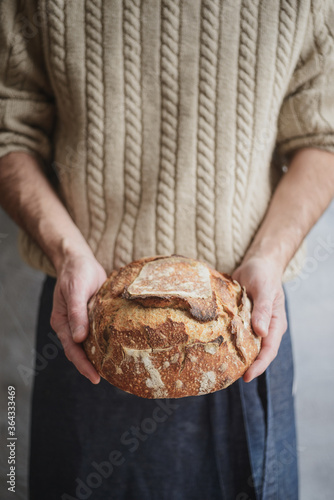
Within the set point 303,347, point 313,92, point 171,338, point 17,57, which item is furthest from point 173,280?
point 303,347

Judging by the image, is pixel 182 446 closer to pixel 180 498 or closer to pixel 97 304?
pixel 180 498

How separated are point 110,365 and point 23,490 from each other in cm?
143

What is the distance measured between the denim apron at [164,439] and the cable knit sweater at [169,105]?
1.00 feet

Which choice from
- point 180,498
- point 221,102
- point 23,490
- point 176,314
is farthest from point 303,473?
point 221,102

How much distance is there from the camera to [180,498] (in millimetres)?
1092

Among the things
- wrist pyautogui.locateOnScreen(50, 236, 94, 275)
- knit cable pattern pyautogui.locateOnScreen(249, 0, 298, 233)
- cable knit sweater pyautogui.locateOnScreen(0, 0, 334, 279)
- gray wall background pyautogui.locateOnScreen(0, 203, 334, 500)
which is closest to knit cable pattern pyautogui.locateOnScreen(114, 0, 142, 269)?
cable knit sweater pyautogui.locateOnScreen(0, 0, 334, 279)

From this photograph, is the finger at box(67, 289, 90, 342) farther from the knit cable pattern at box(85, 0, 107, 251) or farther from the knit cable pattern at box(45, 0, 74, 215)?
the knit cable pattern at box(45, 0, 74, 215)

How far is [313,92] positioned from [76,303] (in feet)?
2.45

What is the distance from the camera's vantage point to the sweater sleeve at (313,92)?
3.18ft

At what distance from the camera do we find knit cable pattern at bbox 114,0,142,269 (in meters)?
0.97

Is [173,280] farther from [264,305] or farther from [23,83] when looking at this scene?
[23,83]

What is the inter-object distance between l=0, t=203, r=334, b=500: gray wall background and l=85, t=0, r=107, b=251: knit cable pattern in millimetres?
809

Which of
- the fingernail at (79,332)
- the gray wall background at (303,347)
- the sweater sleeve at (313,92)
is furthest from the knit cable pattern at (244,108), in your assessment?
the gray wall background at (303,347)

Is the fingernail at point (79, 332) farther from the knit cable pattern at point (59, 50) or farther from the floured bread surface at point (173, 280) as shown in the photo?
the knit cable pattern at point (59, 50)
